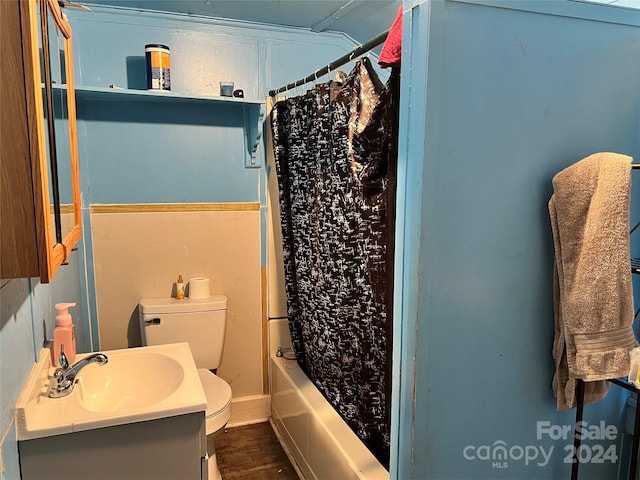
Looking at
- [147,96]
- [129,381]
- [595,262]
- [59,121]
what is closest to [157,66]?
[147,96]

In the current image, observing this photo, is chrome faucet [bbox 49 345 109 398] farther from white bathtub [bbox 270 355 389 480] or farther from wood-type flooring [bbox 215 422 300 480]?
wood-type flooring [bbox 215 422 300 480]

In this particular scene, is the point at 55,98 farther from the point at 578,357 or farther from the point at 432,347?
Answer: the point at 578,357

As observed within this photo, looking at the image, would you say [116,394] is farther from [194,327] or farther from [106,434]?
[194,327]

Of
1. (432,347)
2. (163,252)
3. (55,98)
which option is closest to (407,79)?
(432,347)

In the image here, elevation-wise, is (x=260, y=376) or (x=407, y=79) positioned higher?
(x=407, y=79)

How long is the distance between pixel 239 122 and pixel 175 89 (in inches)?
13.8

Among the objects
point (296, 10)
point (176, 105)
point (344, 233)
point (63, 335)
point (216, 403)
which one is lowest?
point (216, 403)

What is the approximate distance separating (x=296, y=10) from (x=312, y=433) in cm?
193

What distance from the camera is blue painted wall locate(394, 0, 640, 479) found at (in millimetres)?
1025

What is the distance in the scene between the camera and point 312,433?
2033mm

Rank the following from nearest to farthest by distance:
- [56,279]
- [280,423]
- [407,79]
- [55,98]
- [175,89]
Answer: [407,79]
[55,98]
[56,279]
[175,89]
[280,423]

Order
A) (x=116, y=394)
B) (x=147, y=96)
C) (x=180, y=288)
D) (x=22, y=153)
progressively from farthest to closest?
1. (x=180, y=288)
2. (x=147, y=96)
3. (x=116, y=394)
4. (x=22, y=153)

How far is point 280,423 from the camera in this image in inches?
101

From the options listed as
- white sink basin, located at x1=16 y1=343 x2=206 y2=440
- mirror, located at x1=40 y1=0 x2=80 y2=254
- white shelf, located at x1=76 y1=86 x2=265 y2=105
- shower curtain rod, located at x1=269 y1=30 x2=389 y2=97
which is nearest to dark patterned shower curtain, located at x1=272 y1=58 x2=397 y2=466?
shower curtain rod, located at x1=269 y1=30 x2=389 y2=97
